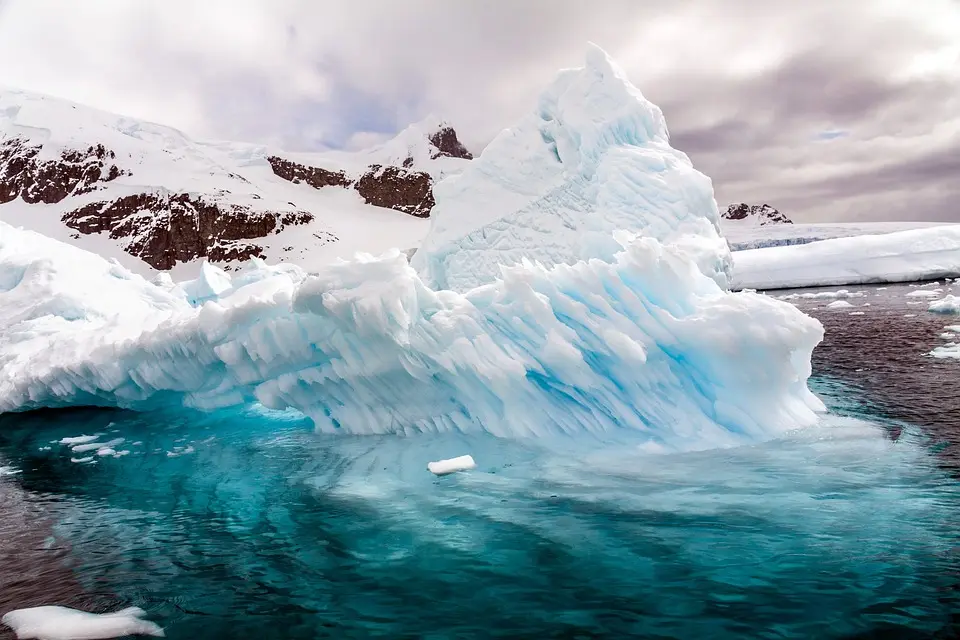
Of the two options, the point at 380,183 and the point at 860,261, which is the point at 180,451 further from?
the point at 380,183

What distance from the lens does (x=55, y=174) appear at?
98.6m

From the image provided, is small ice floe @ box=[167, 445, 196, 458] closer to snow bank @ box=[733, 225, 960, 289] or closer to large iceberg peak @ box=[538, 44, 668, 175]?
large iceberg peak @ box=[538, 44, 668, 175]

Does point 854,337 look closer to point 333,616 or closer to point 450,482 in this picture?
point 450,482

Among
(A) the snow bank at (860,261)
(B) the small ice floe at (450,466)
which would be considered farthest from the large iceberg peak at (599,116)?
(A) the snow bank at (860,261)

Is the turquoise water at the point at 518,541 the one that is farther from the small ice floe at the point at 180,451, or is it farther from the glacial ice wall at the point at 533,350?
the small ice floe at the point at 180,451

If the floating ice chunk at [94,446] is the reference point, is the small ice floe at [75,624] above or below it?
below

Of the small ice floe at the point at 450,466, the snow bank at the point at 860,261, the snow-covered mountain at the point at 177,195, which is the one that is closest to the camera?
the small ice floe at the point at 450,466

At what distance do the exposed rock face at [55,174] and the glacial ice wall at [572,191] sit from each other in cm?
9993

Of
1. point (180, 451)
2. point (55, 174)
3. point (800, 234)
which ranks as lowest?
point (180, 451)

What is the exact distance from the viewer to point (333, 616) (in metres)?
3.71

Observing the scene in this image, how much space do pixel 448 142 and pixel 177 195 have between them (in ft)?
233

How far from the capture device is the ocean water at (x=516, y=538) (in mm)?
3574

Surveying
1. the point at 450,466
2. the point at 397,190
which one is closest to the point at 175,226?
the point at 397,190

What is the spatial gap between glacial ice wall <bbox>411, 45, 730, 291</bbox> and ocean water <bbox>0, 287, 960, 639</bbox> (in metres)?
5.74
